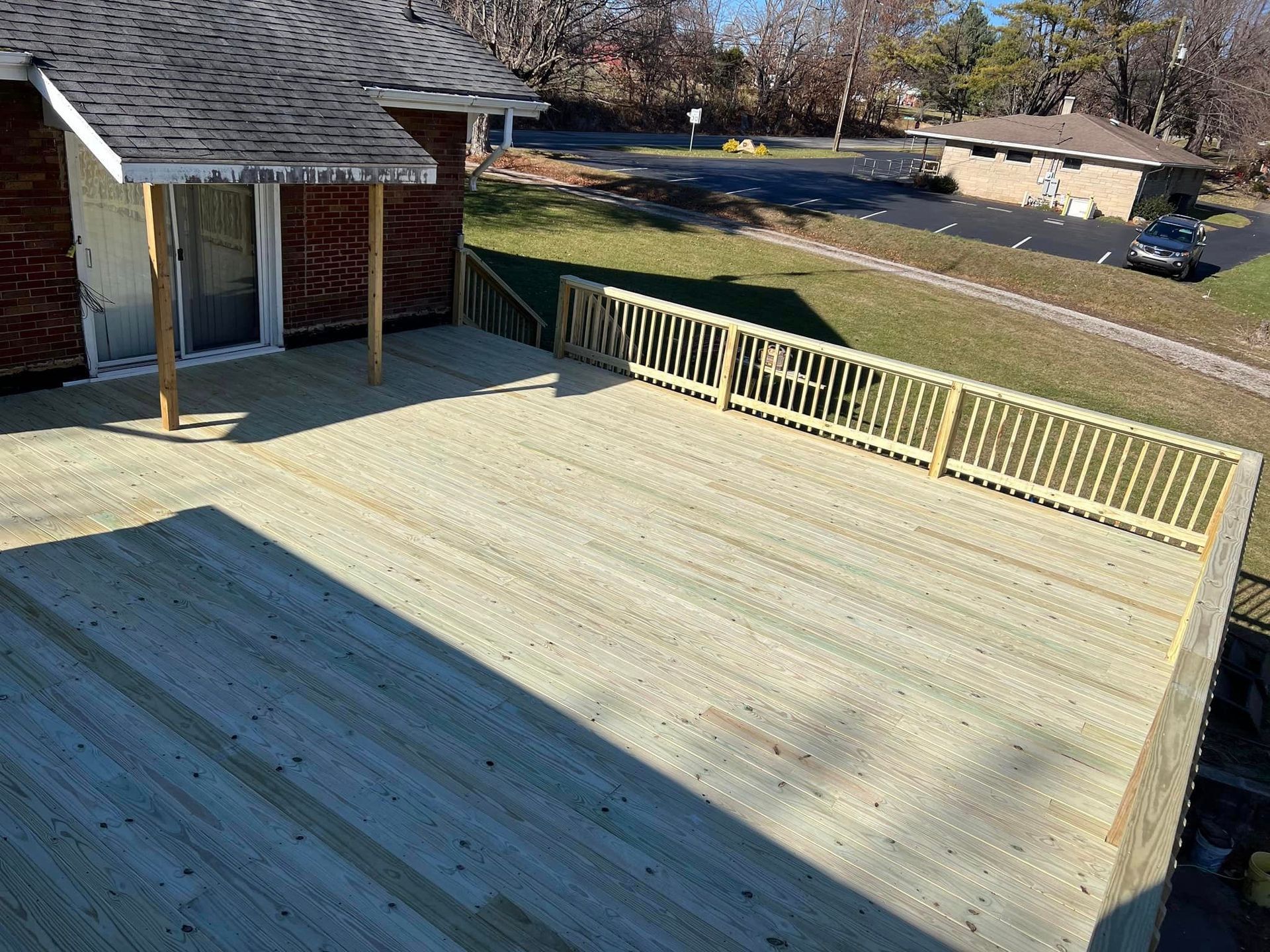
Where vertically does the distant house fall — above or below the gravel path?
above

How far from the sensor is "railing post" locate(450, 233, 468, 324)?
10844mm

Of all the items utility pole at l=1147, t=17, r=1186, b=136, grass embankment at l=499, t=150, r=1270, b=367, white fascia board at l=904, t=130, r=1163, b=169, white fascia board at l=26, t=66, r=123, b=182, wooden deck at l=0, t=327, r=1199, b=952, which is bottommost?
grass embankment at l=499, t=150, r=1270, b=367

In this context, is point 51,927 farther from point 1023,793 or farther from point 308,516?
point 1023,793

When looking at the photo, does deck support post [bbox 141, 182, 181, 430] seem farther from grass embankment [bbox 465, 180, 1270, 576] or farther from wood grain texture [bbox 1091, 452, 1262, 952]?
grass embankment [bbox 465, 180, 1270, 576]

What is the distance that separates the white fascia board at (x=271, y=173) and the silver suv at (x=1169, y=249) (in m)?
23.3

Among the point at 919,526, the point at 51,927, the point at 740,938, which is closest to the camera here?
the point at 51,927

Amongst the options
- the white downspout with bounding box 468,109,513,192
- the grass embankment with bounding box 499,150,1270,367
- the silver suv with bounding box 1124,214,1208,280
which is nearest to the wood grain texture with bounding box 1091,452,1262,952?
the white downspout with bounding box 468,109,513,192

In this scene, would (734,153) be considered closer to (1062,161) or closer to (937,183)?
(937,183)

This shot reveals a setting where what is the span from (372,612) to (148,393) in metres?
3.95

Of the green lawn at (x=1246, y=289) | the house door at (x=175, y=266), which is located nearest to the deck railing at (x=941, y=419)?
the house door at (x=175, y=266)

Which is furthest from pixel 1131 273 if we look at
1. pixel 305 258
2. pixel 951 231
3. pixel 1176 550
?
pixel 305 258

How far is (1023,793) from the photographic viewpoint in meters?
4.35

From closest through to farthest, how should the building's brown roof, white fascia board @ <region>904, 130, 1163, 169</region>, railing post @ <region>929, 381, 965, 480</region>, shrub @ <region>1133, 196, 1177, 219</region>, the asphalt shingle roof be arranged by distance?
1. the asphalt shingle roof
2. railing post @ <region>929, 381, 965, 480</region>
3. white fascia board @ <region>904, 130, 1163, 169</region>
4. shrub @ <region>1133, 196, 1177, 219</region>
5. the building's brown roof

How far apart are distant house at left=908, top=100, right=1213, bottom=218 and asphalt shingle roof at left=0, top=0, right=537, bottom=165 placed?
31.8m
